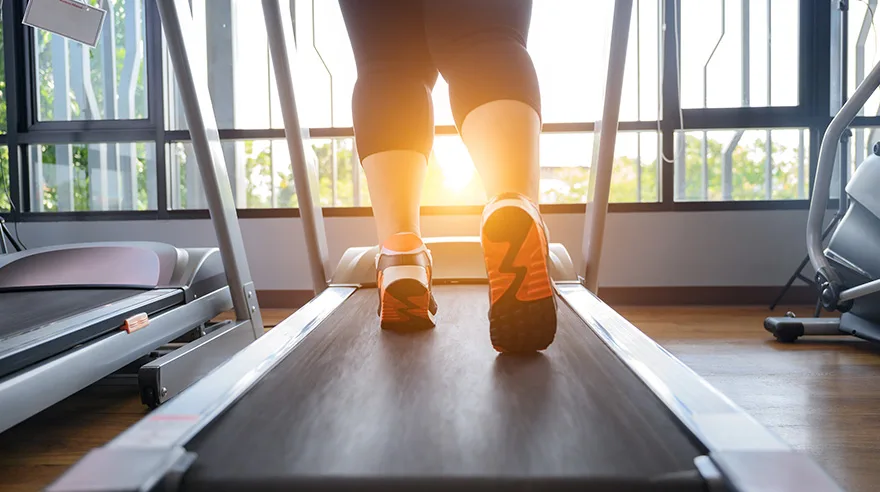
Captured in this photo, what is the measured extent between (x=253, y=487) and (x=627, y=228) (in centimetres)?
246

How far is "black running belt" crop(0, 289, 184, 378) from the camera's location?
3.30 feet

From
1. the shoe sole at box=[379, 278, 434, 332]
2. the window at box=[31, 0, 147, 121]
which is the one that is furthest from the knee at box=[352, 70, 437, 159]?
the window at box=[31, 0, 147, 121]

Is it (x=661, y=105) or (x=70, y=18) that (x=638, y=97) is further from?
(x=70, y=18)

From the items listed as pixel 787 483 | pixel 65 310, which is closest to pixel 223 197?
pixel 65 310

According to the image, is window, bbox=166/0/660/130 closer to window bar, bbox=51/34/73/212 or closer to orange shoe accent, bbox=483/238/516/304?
window bar, bbox=51/34/73/212

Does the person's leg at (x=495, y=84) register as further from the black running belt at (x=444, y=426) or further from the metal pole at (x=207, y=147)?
the metal pole at (x=207, y=147)

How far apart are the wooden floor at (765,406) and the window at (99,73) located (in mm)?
2065

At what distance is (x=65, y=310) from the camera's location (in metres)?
1.30

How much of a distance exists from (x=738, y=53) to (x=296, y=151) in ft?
7.73

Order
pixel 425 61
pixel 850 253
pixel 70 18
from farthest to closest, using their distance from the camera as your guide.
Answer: pixel 850 253 → pixel 70 18 → pixel 425 61

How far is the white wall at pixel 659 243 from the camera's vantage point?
8.60ft


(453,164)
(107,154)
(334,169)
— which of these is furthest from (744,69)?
(107,154)

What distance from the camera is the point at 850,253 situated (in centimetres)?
176

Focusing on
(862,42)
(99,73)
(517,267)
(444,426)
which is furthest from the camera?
(99,73)
